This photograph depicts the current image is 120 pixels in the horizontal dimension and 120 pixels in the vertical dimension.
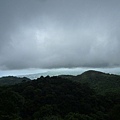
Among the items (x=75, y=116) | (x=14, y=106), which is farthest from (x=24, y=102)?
(x=75, y=116)

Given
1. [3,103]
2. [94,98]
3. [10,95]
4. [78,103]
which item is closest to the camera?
[3,103]

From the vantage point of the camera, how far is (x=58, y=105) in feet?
305

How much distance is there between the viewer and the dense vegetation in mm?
74938

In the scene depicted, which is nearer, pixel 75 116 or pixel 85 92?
pixel 75 116

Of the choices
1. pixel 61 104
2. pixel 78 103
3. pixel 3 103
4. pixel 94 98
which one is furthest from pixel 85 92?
pixel 3 103

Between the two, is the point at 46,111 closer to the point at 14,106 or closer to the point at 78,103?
the point at 14,106

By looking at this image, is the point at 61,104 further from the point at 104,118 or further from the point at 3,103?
the point at 3,103

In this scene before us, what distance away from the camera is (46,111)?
77.7 meters

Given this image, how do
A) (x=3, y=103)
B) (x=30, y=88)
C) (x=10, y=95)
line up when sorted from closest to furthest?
(x=3, y=103) → (x=10, y=95) → (x=30, y=88)

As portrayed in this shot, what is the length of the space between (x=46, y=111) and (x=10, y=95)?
21.2 metres

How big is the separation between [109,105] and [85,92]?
60.7ft

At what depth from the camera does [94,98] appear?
10569cm

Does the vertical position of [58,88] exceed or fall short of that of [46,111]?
it exceeds it

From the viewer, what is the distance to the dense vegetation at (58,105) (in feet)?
246
